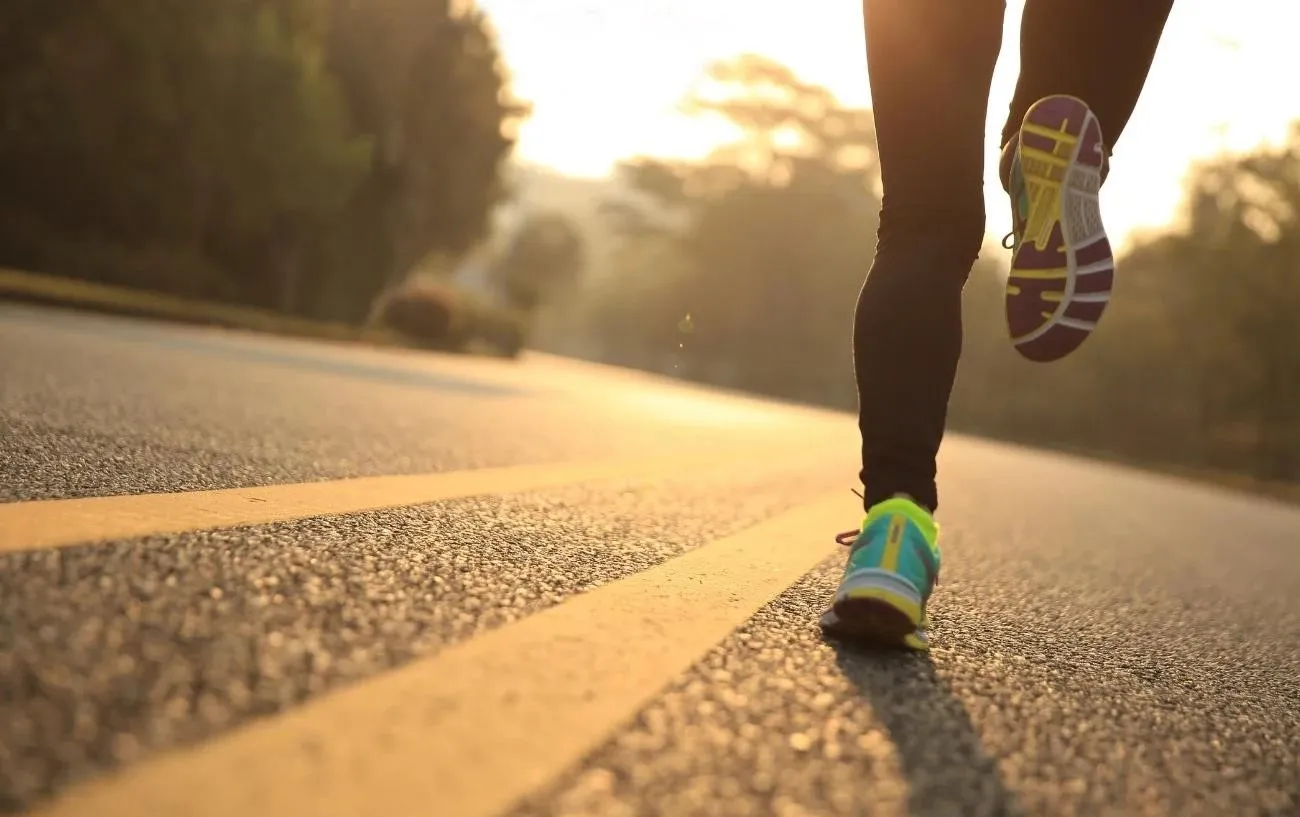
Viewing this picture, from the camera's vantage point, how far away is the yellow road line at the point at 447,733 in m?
0.91

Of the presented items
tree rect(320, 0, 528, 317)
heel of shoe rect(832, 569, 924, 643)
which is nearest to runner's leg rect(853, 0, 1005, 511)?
heel of shoe rect(832, 569, 924, 643)

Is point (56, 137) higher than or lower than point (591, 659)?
higher

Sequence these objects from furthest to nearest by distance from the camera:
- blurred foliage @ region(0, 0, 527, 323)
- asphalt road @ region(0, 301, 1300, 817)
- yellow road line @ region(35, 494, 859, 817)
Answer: blurred foliage @ region(0, 0, 527, 323)
asphalt road @ region(0, 301, 1300, 817)
yellow road line @ region(35, 494, 859, 817)

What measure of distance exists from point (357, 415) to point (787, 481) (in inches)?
78.9

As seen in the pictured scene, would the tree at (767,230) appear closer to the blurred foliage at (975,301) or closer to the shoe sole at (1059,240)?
the blurred foliage at (975,301)

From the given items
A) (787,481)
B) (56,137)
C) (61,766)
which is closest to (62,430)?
(61,766)

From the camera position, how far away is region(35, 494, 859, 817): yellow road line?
2.98ft

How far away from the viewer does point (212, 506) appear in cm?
204

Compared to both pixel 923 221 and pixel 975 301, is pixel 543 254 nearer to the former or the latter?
pixel 975 301

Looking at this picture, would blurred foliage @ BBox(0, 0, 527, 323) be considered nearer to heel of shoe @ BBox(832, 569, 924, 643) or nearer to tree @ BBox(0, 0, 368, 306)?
tree @ BBox(0, 0, 368, 306)

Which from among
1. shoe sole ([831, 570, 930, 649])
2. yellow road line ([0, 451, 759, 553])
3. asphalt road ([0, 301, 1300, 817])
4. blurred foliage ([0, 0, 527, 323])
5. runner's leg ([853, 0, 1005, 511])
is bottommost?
yellow road line ([0, 451, 759, 553])

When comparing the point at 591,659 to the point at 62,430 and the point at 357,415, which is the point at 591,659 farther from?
the point at 357,415

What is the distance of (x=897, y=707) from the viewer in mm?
1458

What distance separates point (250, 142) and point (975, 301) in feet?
119
